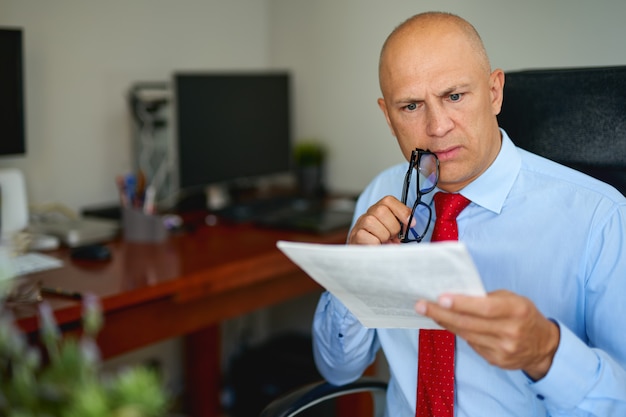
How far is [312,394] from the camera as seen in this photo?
1.33 meters

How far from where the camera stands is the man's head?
1175 millimetres

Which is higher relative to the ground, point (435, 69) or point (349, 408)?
point (435, 69)

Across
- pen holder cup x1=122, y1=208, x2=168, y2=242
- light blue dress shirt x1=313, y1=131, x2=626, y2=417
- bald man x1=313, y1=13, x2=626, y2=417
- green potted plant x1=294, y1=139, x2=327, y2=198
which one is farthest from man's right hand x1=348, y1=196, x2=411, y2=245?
green potted plant x1=294, y1=139, x2=327, y2=198

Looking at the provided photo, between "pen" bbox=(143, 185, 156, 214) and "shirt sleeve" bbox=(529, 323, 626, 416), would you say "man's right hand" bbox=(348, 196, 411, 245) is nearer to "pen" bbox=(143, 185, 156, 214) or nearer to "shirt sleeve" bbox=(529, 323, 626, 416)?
"shirt sleeve" bbox=(529, 323, 626, 416)

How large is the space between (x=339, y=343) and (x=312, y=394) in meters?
0.11

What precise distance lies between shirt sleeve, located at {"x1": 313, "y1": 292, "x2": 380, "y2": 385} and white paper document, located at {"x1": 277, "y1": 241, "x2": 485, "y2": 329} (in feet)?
1.17

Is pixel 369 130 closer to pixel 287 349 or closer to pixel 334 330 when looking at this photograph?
pixel 287 349

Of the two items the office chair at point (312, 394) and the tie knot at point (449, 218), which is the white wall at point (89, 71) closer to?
the office chair at point (312, 394)

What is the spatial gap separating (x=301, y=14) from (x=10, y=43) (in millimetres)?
1263

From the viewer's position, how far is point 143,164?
7.98 feet

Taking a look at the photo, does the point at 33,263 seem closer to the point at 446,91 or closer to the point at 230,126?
the point at 230,126

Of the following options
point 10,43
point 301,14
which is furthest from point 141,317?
point 301,14

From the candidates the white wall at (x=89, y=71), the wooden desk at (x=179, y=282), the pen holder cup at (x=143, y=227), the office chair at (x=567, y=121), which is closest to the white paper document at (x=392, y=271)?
the office chair at (x=567, y=121)

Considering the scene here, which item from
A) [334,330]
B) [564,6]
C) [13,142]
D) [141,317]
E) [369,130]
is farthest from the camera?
[369,130]
